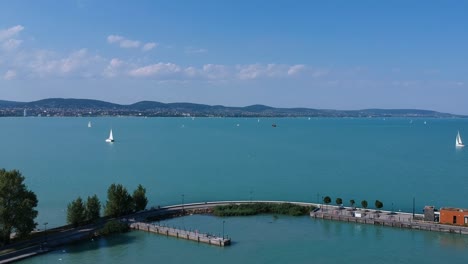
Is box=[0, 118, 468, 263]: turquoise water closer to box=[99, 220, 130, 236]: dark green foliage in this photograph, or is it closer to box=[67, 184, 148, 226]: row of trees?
box=[99, 220, 130, 236]: dark green foliage

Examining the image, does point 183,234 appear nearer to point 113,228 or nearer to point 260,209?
point 113,228

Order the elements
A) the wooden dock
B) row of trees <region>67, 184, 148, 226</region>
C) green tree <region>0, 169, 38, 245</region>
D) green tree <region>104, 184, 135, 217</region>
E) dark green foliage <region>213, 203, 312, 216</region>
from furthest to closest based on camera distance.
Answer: dark green foliage <region>213, 203, 312, 216</region>
green tree <region>104, 184, 135, 217</region>
row of trees <region>67, 184, 148, 226</region>
the wooden dock
green tree <region>0, 169, 38, 245</region>

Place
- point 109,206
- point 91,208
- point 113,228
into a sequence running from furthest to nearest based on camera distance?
point 109,206 → point 91,208 → point 113,228

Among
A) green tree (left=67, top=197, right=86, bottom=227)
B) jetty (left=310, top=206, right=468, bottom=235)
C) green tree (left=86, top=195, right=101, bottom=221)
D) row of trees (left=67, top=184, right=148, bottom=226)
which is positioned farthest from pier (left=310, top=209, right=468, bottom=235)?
green tree (left=67, top=197, right=86, bottom=227)

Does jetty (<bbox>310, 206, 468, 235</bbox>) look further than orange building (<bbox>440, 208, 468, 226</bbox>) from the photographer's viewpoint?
No

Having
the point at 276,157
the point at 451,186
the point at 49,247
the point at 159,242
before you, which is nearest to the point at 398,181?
the point at 451,186

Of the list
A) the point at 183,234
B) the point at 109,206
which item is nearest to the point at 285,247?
the point at 183,234
